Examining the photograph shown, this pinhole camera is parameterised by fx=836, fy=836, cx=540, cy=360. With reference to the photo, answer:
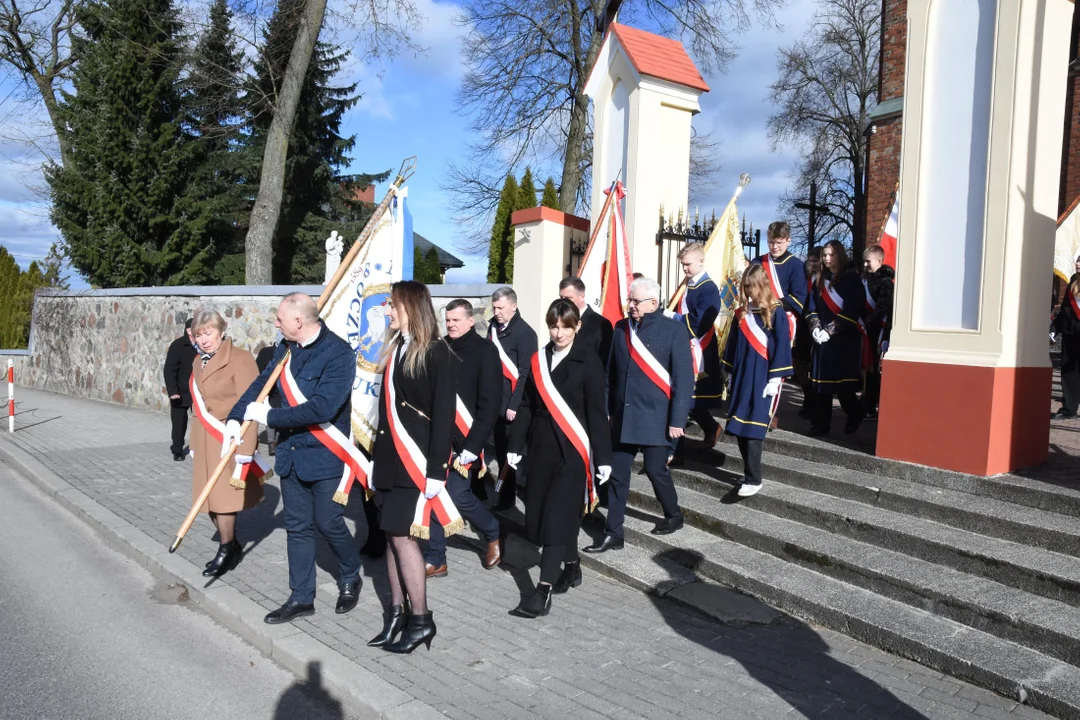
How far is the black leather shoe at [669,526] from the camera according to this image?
593cm

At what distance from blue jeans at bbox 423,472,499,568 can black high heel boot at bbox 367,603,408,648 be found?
89 centimetres

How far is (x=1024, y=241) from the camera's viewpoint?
225 inches

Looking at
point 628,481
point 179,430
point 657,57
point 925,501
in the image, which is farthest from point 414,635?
point 657,57

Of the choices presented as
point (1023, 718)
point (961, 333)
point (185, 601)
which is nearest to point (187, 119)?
point (185, 601)

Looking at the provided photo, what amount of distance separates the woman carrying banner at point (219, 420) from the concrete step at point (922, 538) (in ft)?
10.0

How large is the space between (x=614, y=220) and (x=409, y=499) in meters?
4.74

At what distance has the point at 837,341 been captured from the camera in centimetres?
724

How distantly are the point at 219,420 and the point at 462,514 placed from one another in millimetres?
1693

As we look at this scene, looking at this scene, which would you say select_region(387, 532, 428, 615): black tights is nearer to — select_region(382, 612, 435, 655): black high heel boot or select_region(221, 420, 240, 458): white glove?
select_region(382, 612, 435, 655): black high heel boot

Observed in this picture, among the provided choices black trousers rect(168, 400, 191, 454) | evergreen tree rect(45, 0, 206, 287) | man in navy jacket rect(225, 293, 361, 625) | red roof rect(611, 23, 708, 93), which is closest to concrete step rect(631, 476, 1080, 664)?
man in navy jacket rect(225, 293, 361, 625)

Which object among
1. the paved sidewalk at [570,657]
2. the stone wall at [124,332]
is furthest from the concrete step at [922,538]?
the stone wall at [124,332]

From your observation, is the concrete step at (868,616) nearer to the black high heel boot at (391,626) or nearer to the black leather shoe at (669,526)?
the black leather shoe at (669,526)

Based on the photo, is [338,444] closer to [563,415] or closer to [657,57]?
[563,415]

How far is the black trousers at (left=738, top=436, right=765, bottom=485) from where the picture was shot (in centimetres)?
602
